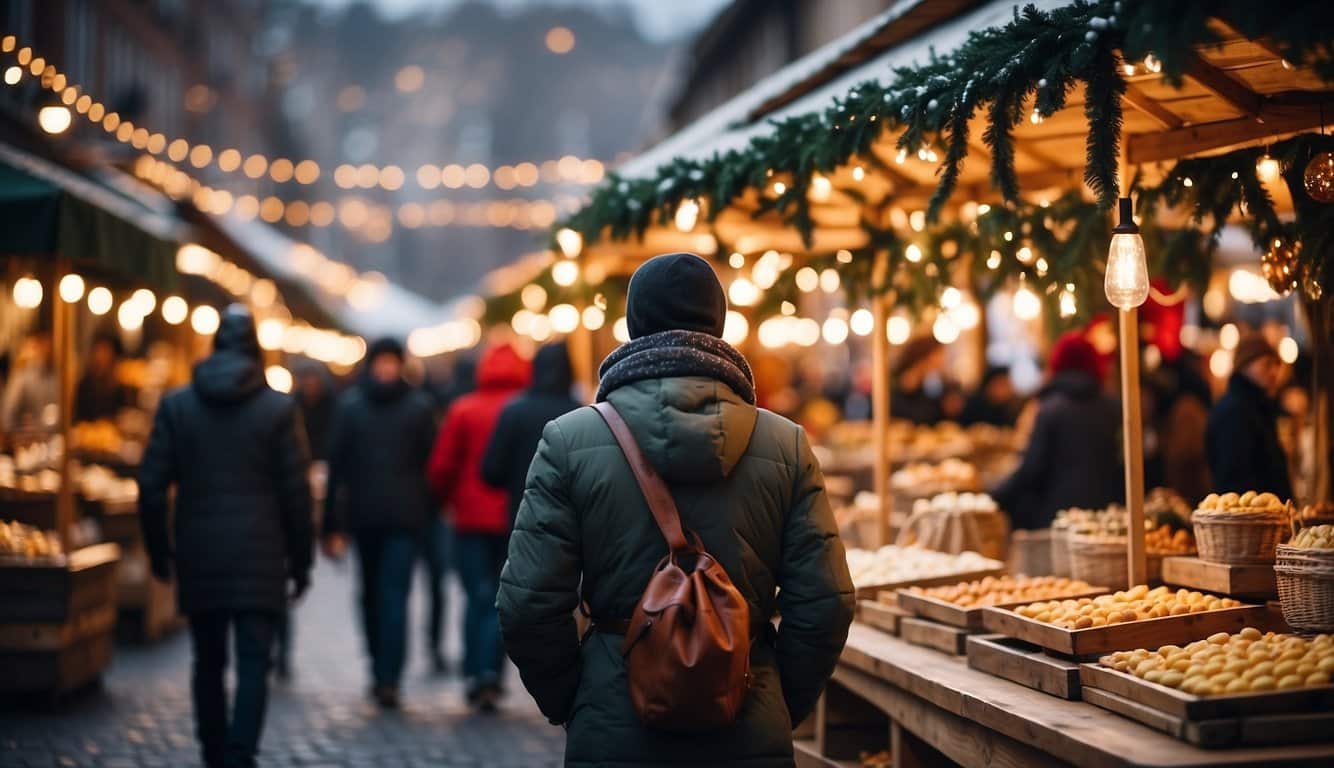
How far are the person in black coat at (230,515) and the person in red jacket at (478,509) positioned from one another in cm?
213

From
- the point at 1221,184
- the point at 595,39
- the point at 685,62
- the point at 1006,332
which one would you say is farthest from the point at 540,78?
the point at 1221,184

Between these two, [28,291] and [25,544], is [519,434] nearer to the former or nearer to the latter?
[25,544]

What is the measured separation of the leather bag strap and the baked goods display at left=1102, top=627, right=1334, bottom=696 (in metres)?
1.69

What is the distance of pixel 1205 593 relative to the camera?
596 centimetres

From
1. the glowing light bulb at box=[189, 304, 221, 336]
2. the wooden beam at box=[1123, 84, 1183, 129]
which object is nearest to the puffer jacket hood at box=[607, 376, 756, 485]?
the wooden beam at box=[1123, 84, 1183, 129]

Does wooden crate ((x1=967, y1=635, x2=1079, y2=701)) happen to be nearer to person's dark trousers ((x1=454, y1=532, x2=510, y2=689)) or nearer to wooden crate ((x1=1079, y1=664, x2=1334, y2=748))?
wooden crate ((x1=1079, y1=664, x2=1334, y2=748))

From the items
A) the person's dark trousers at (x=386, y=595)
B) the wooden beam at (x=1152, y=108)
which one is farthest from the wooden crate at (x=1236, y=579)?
the person's dark trousers at (x=386, y=595)

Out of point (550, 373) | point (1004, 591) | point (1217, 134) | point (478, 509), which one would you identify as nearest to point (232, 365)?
point (550, 373)

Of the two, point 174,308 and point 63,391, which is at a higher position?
point 174,308

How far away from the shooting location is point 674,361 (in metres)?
3.98

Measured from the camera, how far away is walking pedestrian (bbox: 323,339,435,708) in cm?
934

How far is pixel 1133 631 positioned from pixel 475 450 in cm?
554

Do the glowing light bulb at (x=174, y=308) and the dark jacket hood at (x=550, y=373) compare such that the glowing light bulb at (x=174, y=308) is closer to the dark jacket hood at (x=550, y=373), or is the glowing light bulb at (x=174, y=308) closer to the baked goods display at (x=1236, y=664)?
the dark jacket hood at (x=550, y=373)

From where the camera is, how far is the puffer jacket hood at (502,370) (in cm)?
995
